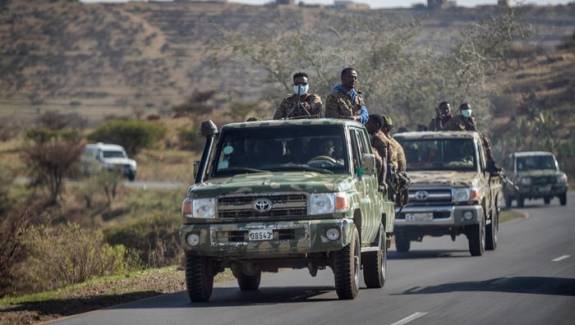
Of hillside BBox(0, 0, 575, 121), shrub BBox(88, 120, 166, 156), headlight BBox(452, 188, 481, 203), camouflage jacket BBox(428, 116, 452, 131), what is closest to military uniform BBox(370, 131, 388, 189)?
headlight BBox(452, 188, 481, 203)

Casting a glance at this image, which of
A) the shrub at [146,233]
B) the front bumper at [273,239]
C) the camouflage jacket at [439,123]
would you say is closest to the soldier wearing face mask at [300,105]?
the front bumper at [273,239]

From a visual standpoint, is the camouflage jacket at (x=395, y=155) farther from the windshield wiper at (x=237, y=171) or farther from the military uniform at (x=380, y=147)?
the windshield wiper at (x=237, y=171)

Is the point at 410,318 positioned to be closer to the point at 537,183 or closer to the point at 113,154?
the point at 537,183

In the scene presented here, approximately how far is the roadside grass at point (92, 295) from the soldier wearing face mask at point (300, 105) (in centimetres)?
276

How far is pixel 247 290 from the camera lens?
17812 mm

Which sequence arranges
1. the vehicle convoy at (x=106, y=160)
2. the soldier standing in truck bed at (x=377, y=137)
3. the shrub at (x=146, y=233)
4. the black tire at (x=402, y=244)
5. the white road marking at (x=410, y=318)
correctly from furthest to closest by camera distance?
the vehicle convoy at (x=106, y=160) < the shrub at (x=146, y=233) < the black tire at (x=402, y=244) < the soldier standing in truck bed at (x=377, y=137) < the white road marking at (x=410, y=318)

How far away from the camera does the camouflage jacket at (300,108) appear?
1858cm

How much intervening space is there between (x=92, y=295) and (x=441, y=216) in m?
7.33

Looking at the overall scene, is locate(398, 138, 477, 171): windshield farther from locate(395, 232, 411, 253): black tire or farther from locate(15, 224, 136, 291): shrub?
locate(15, 224, 136, 291): shrub

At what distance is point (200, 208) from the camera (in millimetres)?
15406

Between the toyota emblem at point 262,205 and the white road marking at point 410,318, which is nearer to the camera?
the white road marking at point 410,318

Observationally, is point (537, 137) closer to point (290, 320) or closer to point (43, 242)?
Answer: point (43, 242)

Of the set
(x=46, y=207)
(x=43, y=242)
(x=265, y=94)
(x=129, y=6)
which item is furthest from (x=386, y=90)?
(x=129, y=6)

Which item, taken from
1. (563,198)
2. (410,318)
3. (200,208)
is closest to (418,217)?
(200,208)
